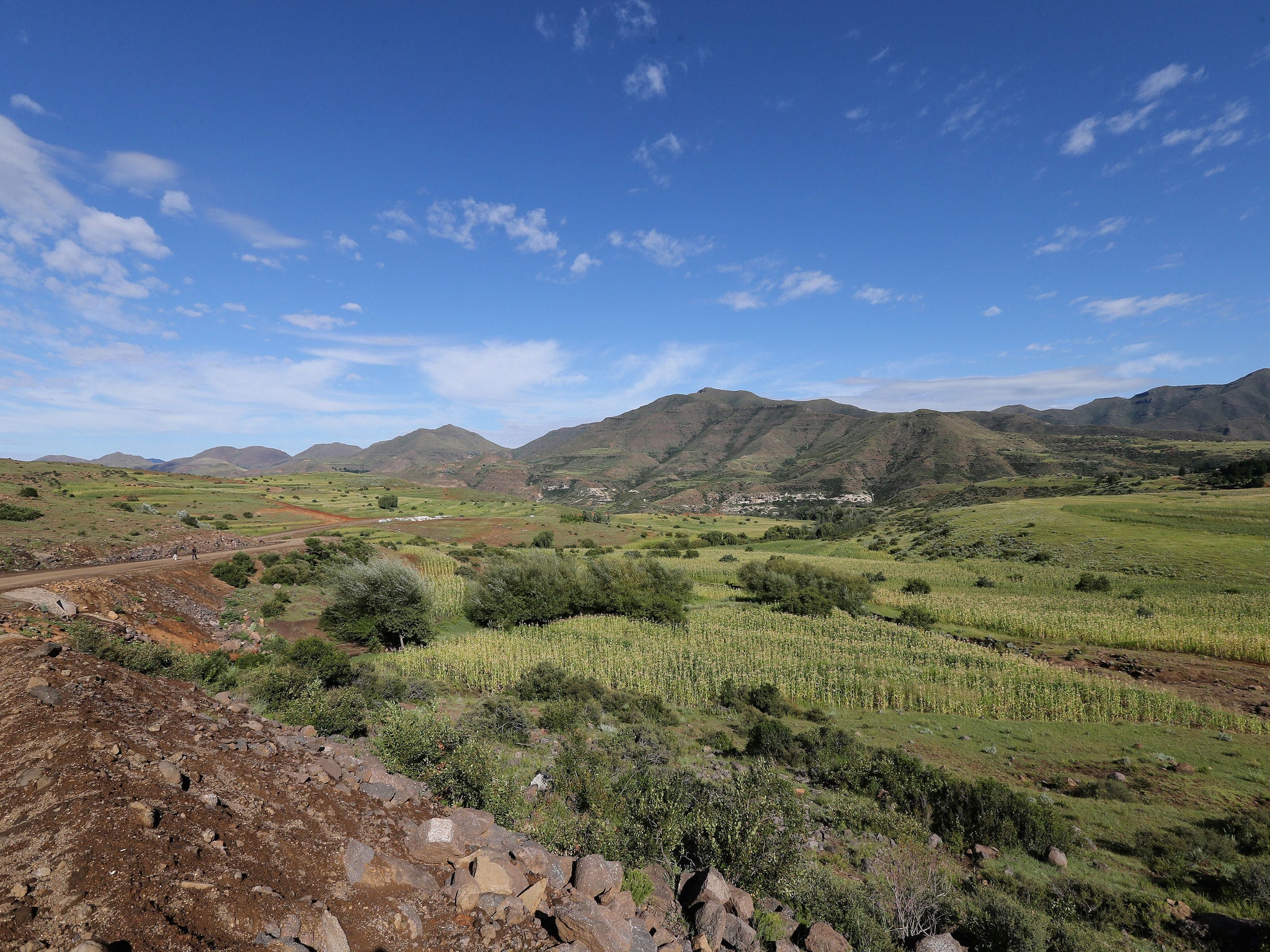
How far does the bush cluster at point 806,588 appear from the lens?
37.4 meters

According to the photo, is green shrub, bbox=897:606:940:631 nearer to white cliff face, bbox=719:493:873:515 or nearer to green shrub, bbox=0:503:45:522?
green shrub, bbox=0:503:45:522

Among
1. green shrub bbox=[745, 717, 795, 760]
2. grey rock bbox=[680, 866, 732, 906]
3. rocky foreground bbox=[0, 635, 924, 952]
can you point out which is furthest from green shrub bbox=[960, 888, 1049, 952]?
green shrub bbox=[745, 717, 795, 760]

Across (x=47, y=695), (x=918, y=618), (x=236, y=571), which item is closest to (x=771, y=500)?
(x=918, y=618)

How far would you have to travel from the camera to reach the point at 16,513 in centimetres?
3325

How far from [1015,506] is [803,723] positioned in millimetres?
74156

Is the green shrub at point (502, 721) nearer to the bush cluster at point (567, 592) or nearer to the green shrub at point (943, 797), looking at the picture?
the green shrub at point (943, 797)

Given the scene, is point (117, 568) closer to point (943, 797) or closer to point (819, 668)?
point (819, 668)

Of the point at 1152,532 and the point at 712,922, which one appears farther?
the point at 1152,532

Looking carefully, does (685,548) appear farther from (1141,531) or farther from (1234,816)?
(1234,816)

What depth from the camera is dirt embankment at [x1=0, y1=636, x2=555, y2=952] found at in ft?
14.8

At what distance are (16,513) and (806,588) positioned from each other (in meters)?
56.2

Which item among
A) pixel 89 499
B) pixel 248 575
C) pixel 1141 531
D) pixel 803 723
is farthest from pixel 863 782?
pixel 89 499

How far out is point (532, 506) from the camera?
392ft

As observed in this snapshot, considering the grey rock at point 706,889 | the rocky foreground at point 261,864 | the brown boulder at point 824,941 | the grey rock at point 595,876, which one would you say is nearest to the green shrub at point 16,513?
the rocky foreground at point 261,864
